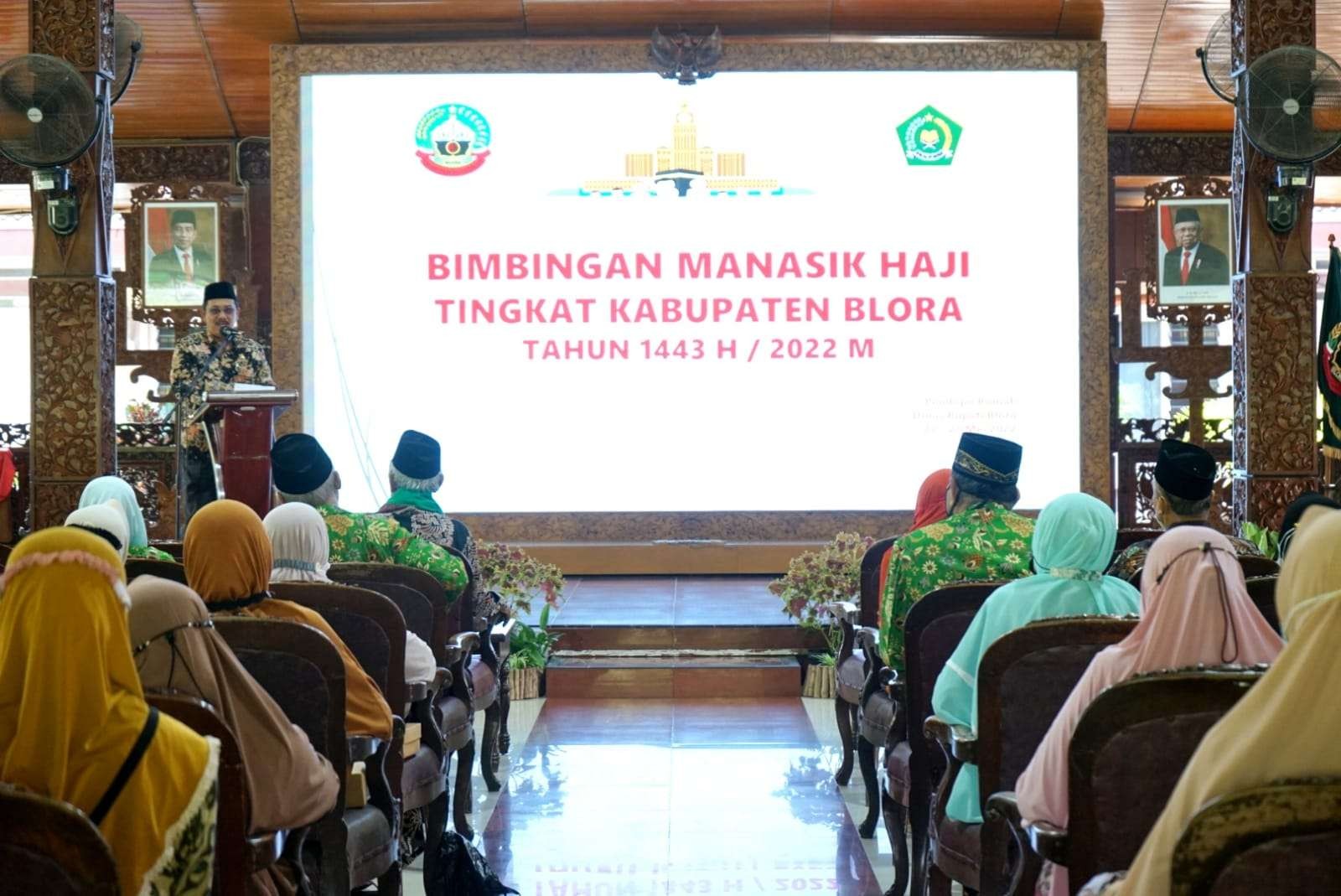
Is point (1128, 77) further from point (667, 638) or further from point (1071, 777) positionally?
point (1071, 777)

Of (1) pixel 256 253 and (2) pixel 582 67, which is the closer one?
(2) pixel 582 67

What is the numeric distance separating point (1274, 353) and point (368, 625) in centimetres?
415

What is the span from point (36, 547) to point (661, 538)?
681 cm

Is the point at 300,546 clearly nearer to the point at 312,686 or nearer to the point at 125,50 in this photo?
the point at 312,686

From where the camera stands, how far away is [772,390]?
8.43 meters

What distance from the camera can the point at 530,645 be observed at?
602 centimetres

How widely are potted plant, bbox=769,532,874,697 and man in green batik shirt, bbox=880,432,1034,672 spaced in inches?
75.8

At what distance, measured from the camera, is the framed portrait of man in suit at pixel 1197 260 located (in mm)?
9086

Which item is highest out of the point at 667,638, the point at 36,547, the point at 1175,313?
the point at 1175,313

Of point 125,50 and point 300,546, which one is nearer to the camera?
point 300,546

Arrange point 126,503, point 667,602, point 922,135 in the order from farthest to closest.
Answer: point 922,135
point 667,602
point 126,503

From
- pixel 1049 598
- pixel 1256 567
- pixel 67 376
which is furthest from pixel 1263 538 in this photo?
pixel 67 376

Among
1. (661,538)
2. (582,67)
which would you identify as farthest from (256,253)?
(661,538)

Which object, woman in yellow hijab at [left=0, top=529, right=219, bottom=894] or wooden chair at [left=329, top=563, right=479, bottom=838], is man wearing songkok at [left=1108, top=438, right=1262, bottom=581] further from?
woman in yellow hijab at [left=0, top=529, right=219, bottom=894]
